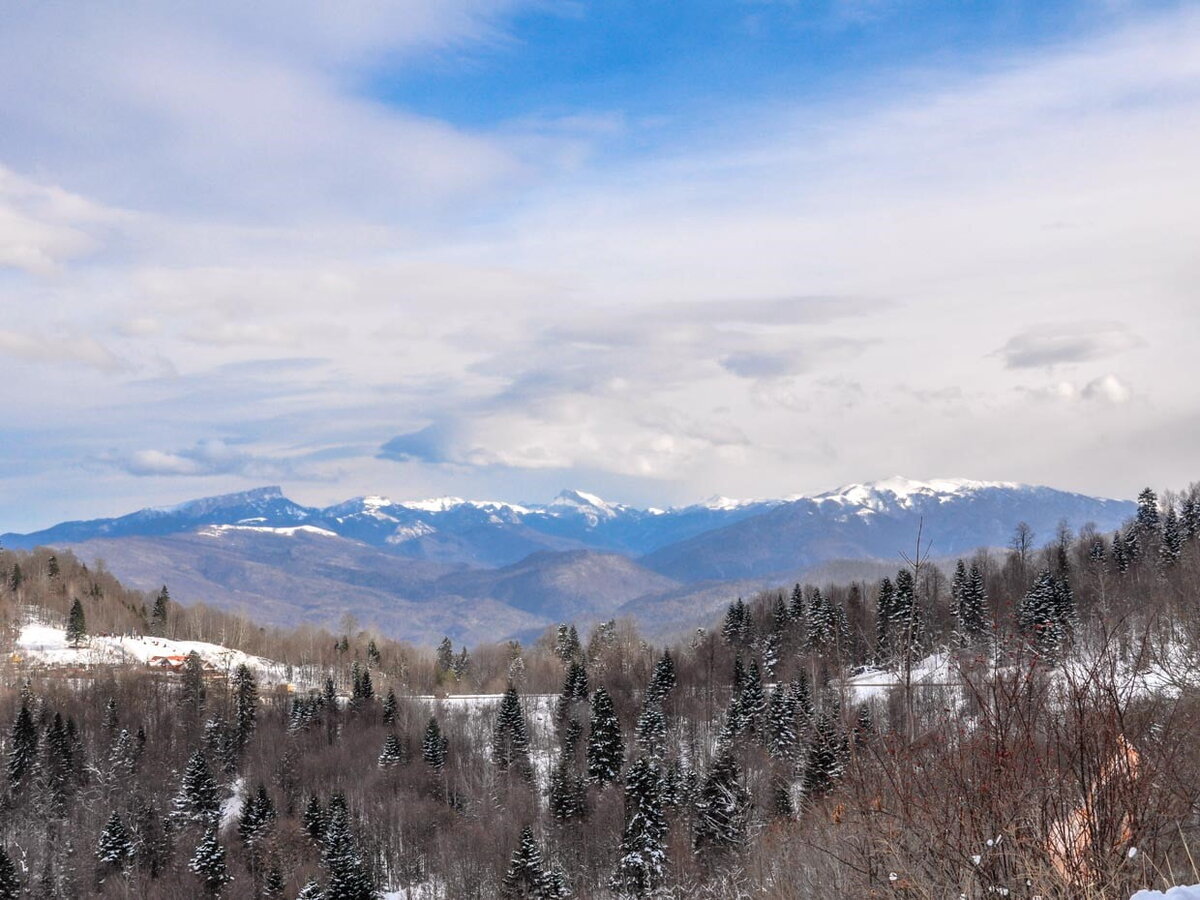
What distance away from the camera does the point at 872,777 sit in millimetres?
6973

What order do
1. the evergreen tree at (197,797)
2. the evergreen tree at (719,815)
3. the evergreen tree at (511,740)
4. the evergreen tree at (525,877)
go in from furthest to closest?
the evergreen tree at (511,740) < the evergreen tree at (197,797) < the evergreen tree at (719,815) < the evergreen tree at (525,877)

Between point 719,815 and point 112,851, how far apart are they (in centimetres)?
4106

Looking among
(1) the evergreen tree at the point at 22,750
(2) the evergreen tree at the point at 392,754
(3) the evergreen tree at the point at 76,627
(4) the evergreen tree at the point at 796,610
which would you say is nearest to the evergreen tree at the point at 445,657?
(3) the evergreen tree at the point at 76,627

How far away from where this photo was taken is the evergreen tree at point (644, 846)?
141 feet

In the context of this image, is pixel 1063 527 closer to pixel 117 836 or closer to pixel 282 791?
pixel 282 791

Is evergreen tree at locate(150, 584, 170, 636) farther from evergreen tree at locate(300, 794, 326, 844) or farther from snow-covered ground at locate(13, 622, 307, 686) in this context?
evergreen tree at locate(300, 794, 326, 844)

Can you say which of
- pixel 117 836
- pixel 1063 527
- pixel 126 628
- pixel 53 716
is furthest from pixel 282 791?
pixel 1063 527

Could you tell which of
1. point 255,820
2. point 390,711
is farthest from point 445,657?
point 255,820

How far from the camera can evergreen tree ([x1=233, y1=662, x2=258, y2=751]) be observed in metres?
87.8

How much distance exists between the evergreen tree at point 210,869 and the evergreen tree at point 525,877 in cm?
2026

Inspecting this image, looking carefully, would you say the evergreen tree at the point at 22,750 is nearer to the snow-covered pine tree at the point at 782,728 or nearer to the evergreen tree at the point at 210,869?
the evergreen tree at the point at 210,869

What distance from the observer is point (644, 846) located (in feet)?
143

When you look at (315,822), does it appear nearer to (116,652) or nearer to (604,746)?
(604,746)

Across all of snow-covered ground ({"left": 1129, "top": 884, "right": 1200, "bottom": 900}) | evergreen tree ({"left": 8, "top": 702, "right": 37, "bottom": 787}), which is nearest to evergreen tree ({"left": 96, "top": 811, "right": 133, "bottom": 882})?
evergreen tree ({"left": 8, "top": 702, "right": 37, "bottom": 787})
